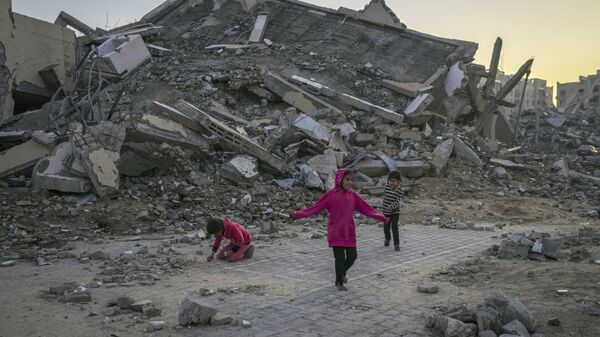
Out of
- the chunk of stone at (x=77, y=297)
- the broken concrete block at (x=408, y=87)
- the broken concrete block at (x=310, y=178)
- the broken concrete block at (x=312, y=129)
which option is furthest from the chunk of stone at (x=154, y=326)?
the broken concrete block at (x=408, y=87)

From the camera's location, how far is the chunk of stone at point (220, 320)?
14.4 ft

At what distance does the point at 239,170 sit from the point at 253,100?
249 inches

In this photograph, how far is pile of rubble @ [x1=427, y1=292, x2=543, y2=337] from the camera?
397cm

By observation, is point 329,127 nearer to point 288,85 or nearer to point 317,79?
point 288,85

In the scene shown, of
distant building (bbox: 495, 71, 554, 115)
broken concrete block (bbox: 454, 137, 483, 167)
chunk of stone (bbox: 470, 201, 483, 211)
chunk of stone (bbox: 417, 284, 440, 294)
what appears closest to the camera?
chunk of stone (bbox: 417, 284, 440, 294)

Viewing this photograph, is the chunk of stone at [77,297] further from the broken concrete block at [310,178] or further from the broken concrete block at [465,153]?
the broken concrete block at [465,153]

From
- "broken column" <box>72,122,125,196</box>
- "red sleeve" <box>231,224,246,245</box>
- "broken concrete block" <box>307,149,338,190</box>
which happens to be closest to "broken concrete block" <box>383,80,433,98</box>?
"broken concrete block" <box>307,149,338,190</box>

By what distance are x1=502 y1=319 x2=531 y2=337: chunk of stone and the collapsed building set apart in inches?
290

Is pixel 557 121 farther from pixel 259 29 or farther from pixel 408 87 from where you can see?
pixel 259 29

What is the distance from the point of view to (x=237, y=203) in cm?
1035

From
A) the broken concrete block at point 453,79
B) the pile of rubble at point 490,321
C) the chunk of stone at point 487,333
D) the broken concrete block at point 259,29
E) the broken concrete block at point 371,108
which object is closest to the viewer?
the chunk of stone at point 487,333

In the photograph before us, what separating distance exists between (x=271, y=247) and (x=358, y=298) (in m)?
2.90

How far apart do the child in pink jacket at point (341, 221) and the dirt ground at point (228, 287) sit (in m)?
0.47

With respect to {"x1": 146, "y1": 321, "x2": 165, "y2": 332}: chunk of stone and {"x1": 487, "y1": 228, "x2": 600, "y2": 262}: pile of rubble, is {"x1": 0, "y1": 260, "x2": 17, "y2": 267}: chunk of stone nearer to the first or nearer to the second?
{"x1": 146, "y1": 321, "x2": 165, "y2": 332}: chunk of stone
